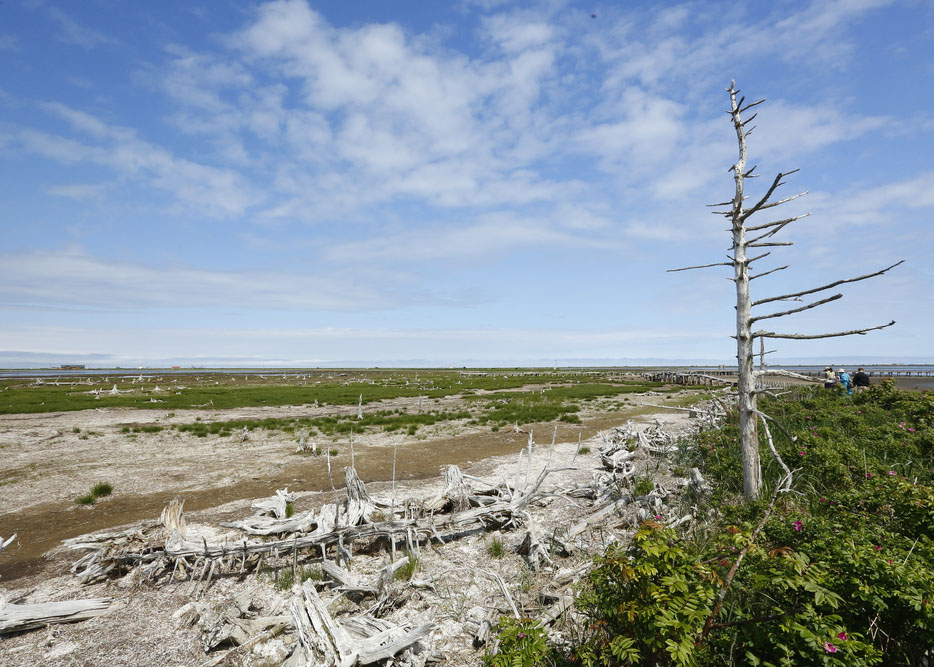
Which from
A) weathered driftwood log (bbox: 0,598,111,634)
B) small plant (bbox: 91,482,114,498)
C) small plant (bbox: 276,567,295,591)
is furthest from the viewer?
small plant (bbox: 91,482,114,498)

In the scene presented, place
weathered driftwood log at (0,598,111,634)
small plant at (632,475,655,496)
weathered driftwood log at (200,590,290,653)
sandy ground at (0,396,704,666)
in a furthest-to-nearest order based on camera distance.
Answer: small plant at (632,475,655,496) → weathered driftwood log at (0,598,111,634) → sandy ground at (0,396,704,666) → weathered driftwood log at (200,590,290,653)

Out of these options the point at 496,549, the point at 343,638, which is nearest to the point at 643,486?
the point at 496,549

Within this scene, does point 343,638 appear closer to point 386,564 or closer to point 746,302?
point 386,564

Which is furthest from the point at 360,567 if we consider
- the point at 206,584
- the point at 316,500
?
the point at 316,500

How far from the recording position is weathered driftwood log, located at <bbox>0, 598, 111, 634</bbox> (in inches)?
246

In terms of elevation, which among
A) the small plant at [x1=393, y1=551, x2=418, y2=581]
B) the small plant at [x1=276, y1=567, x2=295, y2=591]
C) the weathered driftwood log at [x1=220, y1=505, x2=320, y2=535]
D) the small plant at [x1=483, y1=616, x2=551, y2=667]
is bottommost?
the small plant at [x1=276, y1=567, x2=295, y2=591]

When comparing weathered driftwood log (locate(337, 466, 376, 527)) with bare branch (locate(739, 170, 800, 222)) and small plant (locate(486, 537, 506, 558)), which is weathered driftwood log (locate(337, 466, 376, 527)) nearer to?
small plant (locate(486, 537, 506, 558))

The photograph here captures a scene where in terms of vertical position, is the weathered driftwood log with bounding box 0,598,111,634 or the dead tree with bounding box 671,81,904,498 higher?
the dead tree with bounding box 671,81,904,498

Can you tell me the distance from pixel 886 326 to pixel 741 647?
15.9ft

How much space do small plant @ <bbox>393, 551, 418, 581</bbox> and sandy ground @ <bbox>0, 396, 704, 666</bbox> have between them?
6.0 inches

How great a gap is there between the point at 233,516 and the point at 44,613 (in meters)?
4.90

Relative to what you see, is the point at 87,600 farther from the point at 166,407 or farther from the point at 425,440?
the point at 166,407

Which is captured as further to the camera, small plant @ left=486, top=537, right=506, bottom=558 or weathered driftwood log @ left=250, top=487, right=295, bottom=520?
weathered driftwood log @ left=250, top=487, right=295, bottom=520

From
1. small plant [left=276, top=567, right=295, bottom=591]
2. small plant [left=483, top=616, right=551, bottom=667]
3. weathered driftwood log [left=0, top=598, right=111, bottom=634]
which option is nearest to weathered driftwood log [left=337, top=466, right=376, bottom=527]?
small plant [left=276, top=567, right=295, bottom=591]
